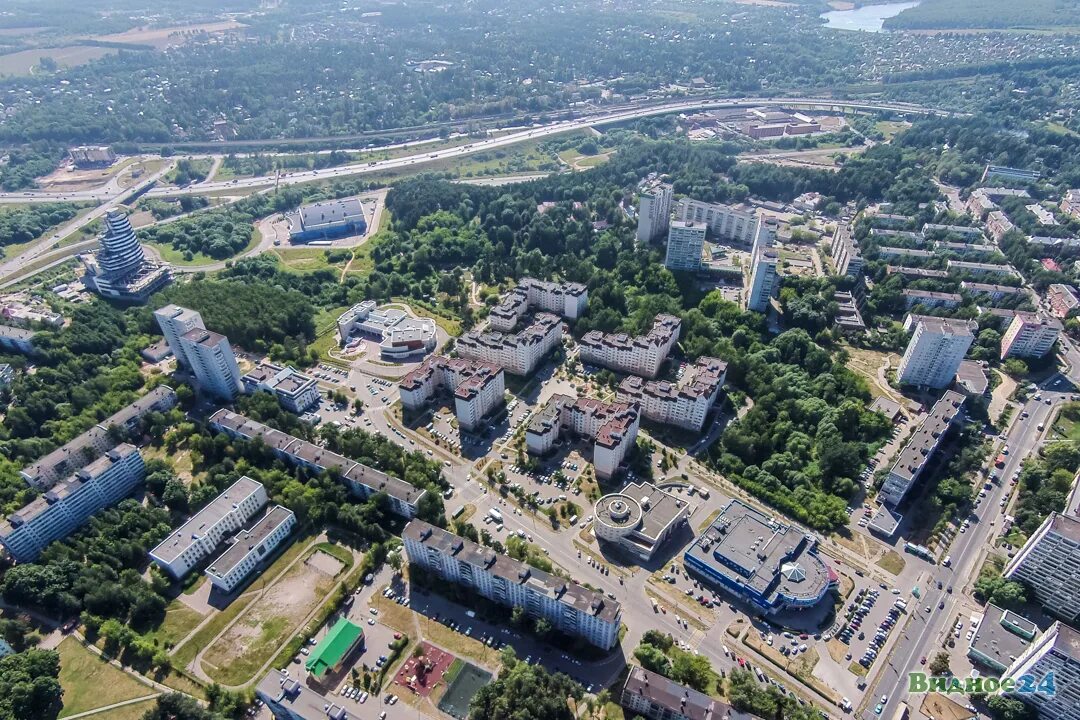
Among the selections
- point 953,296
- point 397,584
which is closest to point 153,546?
point 397,584

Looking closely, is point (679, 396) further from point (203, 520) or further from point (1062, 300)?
point (1062, 300)

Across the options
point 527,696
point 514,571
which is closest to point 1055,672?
point 527,696

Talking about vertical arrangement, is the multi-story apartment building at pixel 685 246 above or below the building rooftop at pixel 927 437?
above

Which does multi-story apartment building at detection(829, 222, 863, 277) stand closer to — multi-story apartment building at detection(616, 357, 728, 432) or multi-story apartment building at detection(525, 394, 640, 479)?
multi-story apartment building at detection(616, 357, 728, 432)

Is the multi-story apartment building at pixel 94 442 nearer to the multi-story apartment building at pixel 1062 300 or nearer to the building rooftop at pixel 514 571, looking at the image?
the building rooftop at pixel 514 571

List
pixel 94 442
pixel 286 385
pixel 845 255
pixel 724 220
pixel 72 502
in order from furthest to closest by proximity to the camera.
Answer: pixel 724 220, pixel 845 255, pixel 286 385, pixel 94 442, pixel 72 502

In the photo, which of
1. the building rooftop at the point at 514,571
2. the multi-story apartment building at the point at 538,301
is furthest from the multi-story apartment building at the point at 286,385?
the building rooftop at the point at 514,571
